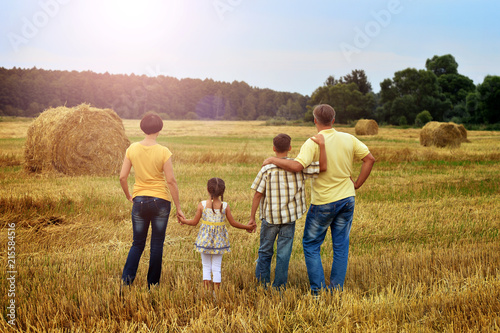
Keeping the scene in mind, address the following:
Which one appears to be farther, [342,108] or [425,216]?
[342,108]

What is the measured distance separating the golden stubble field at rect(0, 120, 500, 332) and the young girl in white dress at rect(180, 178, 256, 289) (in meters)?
0.29

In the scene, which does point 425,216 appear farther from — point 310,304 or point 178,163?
point 178,163

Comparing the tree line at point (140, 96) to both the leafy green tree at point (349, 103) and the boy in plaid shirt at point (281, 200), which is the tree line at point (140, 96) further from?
the boy in plaid shirt at point (281, 200)

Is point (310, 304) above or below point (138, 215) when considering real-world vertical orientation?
below

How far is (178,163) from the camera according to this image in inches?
605

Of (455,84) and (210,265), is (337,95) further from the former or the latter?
(210,265)

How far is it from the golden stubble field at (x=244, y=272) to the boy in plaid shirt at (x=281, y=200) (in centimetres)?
40

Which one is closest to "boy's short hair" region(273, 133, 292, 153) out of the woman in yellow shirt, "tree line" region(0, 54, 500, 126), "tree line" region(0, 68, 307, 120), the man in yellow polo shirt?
the man in yellow polo shirt

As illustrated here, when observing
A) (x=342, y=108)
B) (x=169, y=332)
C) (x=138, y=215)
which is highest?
(x=342, y=108)

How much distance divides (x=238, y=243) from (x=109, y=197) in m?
3.94

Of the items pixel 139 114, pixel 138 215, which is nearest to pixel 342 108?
pixel 139 114

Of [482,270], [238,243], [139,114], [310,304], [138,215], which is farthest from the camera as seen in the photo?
[139,114]

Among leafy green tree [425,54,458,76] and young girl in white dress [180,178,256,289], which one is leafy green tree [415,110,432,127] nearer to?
leafy green tree [425,54,458,76]

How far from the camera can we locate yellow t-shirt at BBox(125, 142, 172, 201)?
4.36m
